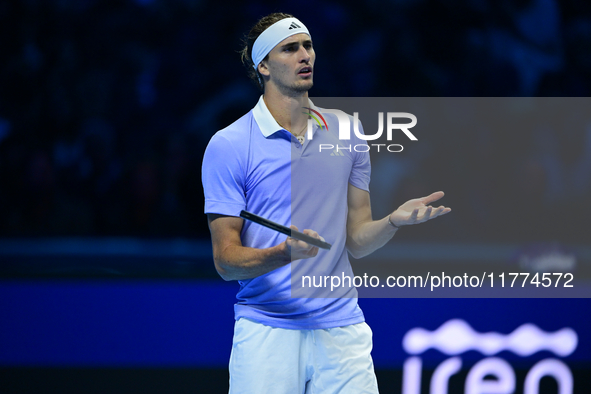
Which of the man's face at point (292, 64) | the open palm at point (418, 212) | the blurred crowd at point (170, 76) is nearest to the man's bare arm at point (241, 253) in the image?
the open palm at point (418, 212)

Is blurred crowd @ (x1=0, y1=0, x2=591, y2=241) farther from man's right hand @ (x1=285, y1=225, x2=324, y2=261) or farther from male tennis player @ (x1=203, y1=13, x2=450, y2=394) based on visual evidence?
man's right hand @ (x1=285, y1=225, x2=324, y2=261)

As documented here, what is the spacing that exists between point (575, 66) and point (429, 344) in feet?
5.70

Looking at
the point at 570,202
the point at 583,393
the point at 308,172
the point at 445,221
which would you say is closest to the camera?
the point at 308,172

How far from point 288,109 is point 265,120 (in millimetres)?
84

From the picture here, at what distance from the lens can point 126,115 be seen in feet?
10.9

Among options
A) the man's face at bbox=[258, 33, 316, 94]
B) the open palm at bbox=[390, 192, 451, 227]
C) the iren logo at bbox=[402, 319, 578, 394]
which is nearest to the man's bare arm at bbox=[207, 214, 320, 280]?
the open palm at bbox=[390, 192, 451, 227]

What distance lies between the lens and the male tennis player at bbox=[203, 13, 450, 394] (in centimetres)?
171

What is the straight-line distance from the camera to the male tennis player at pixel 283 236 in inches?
67.2

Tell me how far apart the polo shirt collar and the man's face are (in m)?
0.08

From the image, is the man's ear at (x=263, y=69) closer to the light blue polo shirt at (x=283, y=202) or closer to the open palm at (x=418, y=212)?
the light blue polo shirt at (x=283, y=202)

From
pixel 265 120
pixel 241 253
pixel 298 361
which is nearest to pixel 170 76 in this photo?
pixel 265 120

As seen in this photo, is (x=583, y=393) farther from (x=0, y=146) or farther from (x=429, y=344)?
(x=0, y=146)

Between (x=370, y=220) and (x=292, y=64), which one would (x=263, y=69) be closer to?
(x=292, y=64)

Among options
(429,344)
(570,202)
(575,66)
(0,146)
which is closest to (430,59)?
(575,66)
